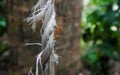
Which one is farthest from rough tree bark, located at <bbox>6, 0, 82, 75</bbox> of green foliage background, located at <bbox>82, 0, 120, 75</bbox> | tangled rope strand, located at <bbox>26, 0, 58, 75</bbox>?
tangled rope strand, located at <bbox>26, 0, 58, 75</bbox>

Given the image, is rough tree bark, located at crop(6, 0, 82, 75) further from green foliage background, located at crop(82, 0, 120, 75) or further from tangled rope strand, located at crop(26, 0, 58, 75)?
tangled rope strand, located at crop(26, 0, 58, 75)

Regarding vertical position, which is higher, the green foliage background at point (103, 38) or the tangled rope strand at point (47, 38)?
the tangled rope strand at point (47, 38)

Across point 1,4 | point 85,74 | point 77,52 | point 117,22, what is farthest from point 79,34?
point 1,4

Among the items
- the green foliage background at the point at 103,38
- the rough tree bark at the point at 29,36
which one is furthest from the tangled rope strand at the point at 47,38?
the green foliage background at the point at 103,38

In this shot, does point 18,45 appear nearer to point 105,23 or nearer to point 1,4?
point 105,23

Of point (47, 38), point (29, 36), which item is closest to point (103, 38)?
point (29, 36)

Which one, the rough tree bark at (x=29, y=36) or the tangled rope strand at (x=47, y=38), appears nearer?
the tangled rope strand at (x=47, y=38)

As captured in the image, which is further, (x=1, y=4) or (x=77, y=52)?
(x=1, y=4)

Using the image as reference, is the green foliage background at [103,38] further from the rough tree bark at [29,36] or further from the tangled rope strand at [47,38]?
the tangled rope strand at [47,38]
